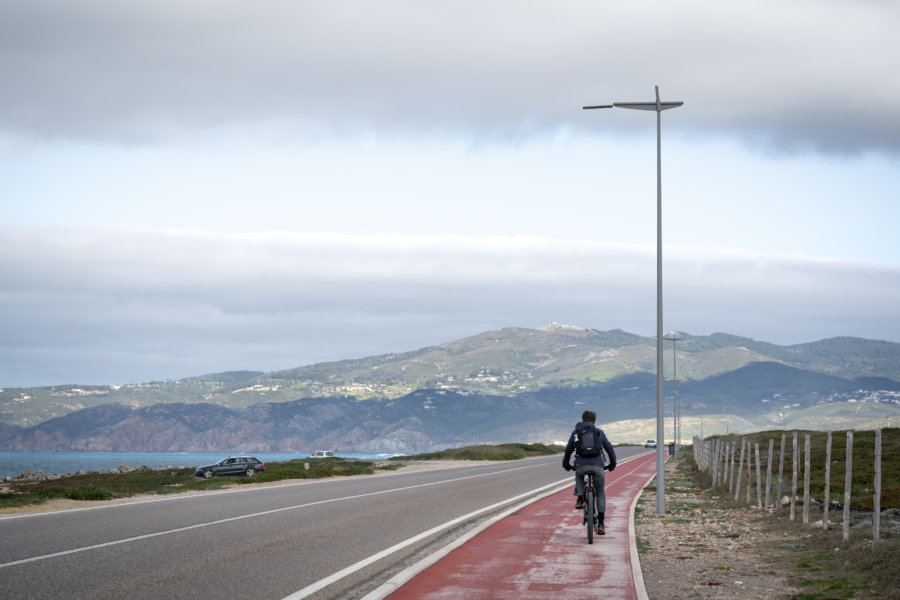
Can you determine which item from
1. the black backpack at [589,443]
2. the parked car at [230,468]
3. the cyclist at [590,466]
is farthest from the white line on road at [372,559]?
the parked car at [230,468]

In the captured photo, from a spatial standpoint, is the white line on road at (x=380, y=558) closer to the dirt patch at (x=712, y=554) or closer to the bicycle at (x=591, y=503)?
the bicycle at (x=591, y=503)

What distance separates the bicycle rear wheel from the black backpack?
21.5 inches

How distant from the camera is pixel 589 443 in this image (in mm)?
15117

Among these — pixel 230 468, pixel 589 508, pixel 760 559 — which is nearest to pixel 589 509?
pixel 589 508

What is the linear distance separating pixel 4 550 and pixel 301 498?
11.8 m

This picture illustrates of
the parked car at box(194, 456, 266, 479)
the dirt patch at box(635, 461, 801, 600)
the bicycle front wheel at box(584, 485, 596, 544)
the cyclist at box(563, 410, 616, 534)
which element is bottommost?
the parked car at box(194, 456, 266, 479)

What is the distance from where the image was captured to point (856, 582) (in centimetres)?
1123

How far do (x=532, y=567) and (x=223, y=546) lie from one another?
14.8 feet

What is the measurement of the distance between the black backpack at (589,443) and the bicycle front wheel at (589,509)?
0.57 m

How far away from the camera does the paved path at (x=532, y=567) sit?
1025 cm

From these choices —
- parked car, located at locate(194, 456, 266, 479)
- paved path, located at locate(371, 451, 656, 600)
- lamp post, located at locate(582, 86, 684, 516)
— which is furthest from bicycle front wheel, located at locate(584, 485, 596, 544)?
parked car, located at locate(194, 456, 266, 479)

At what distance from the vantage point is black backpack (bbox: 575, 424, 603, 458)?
15133 millimetres

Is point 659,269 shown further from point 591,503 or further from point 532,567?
point 532,567

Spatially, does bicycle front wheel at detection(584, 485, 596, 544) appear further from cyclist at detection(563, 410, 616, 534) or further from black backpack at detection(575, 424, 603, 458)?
black backpack at detection(575, 424, 603, 458)
